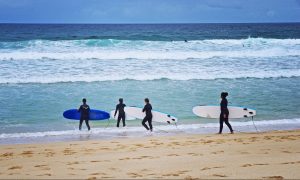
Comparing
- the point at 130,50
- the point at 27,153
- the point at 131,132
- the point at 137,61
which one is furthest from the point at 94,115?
the point at 130,50

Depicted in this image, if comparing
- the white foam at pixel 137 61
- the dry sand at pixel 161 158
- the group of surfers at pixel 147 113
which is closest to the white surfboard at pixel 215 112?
the group of surfers at pixel 147 113

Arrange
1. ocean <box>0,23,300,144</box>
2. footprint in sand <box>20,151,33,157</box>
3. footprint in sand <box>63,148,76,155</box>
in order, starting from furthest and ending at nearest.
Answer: ocean <box>0,23,300,144</box>
footprint in sand <box>63,148,76,155</box>
footprint in sand <box>20,151,33,157</box>

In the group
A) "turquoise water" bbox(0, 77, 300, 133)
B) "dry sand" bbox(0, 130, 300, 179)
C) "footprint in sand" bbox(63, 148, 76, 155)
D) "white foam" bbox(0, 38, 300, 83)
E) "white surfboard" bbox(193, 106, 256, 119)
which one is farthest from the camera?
"white foam" bbox(0, 38, 300, 83)

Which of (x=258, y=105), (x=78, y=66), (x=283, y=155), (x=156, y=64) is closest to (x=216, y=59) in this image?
(x=156, y=64)

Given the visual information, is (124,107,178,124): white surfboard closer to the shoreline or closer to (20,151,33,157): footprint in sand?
the shoreline

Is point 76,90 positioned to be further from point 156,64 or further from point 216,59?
point 216,59

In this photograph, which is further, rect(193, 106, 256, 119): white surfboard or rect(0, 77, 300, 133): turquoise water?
rect(0, 77, 300, 133): turquoise water

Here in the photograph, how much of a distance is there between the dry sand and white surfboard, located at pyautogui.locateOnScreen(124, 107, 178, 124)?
1.76 metres

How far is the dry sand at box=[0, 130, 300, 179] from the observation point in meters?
7.14

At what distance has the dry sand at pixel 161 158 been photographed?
7.14 m

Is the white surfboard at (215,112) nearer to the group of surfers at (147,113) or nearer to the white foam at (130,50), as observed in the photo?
the group of surfers at (147,113)

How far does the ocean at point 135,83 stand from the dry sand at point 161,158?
5.83 feet

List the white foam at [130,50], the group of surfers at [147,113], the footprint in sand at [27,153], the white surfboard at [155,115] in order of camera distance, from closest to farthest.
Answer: the footprint in sand at [27,153] < the group of surfers at [147,113] < the white surfboard at [155,115] < the white foam at [130,50]

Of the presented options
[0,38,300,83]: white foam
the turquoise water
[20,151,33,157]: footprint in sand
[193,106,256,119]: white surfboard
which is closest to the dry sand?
[20,151,33,157]: footprint in sand
